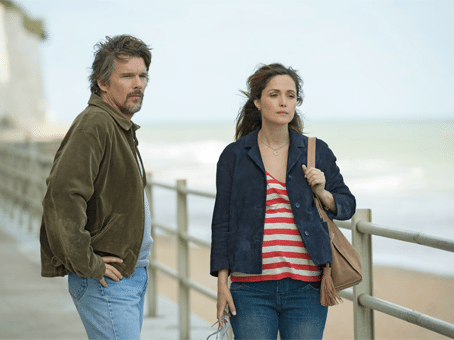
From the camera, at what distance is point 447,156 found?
37.4 m

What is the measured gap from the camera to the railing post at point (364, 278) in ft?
8.64

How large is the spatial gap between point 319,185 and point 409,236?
574mm

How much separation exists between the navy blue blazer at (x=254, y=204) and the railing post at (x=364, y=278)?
0.56 metres

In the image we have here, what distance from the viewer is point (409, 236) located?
7.77 ft

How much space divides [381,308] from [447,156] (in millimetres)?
37492

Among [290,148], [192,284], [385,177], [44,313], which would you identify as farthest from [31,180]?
[385,177]

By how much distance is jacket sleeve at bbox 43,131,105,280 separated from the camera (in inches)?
71.4

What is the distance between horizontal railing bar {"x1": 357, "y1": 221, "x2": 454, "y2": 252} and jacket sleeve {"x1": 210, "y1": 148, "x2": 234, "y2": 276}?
779 millimetres

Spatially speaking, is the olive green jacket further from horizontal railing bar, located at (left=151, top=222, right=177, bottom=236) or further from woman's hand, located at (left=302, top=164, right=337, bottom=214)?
horizontal railing bar, located at (left=151, top=222, right=177, bottom=236)

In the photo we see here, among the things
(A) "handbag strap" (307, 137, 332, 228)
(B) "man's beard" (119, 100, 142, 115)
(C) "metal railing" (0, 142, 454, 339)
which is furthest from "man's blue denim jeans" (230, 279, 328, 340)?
(B) "man's beard" (119, 100, 142, 115)

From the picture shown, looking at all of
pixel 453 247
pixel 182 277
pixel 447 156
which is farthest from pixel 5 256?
pixel 447 156

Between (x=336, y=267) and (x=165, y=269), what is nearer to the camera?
(x=336, y=267)

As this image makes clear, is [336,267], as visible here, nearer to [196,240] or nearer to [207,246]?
[207,246]

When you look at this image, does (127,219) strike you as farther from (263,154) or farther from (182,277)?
(182,277)
